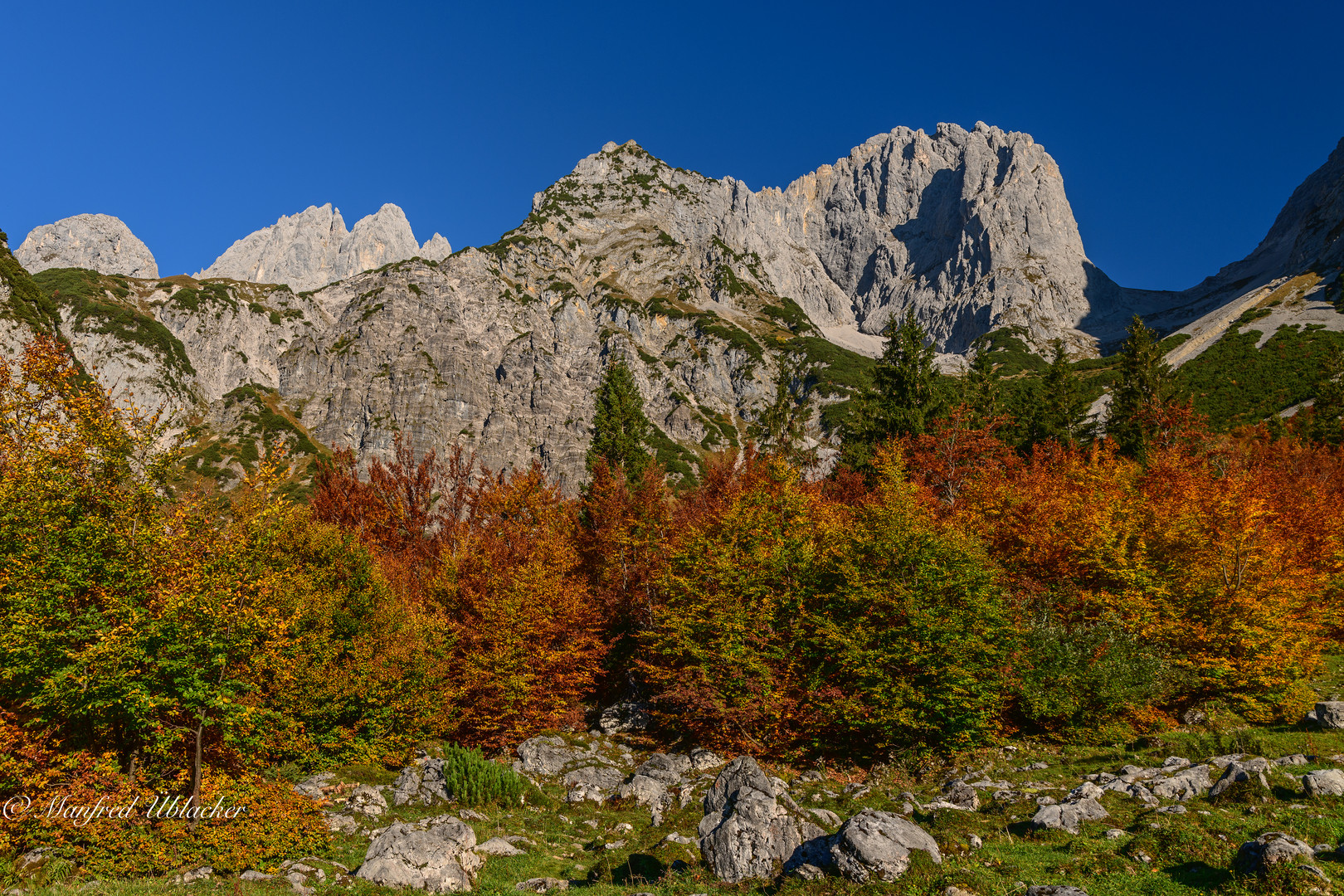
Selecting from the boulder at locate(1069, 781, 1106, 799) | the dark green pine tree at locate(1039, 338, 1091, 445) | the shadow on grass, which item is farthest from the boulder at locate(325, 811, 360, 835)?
the dark green pine tree at locate(1039, 338, 1091, 445)

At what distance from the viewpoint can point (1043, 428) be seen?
67000 millimetres

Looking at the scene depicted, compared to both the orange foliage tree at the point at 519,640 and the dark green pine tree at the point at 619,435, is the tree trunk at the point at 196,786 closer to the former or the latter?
the orange foliage tree at the point at 519,640

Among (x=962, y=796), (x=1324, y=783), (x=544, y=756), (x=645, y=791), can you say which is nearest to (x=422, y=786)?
(x=544, y=756)

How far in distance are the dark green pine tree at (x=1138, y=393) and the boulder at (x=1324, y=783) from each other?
49.9m

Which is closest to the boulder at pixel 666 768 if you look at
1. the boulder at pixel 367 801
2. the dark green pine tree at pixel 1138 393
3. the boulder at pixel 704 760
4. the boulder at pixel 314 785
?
the boulder at pixel 704 760

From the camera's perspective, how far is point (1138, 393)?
63.2 meters

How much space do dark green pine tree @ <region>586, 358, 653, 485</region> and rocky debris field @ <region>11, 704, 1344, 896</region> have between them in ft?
113

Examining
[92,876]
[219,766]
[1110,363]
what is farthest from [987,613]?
[1110,363]

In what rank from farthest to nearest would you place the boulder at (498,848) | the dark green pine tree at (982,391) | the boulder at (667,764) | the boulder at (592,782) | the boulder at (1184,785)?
the dark green pine tree at (982,391)
the boulder at (667,764)
the boulder at (592,782)
the boulder at (498,848)
the boulder at (1184,785)

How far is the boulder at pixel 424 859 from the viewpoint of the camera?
54.1 ft

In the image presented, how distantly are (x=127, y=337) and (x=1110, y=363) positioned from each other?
979 feet

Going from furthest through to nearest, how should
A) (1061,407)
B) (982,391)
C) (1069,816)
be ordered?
(1061,407)
(982,391)
(1069,816)

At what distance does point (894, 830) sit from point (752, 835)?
3985 mm

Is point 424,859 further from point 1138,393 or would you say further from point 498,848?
point 1138,393
